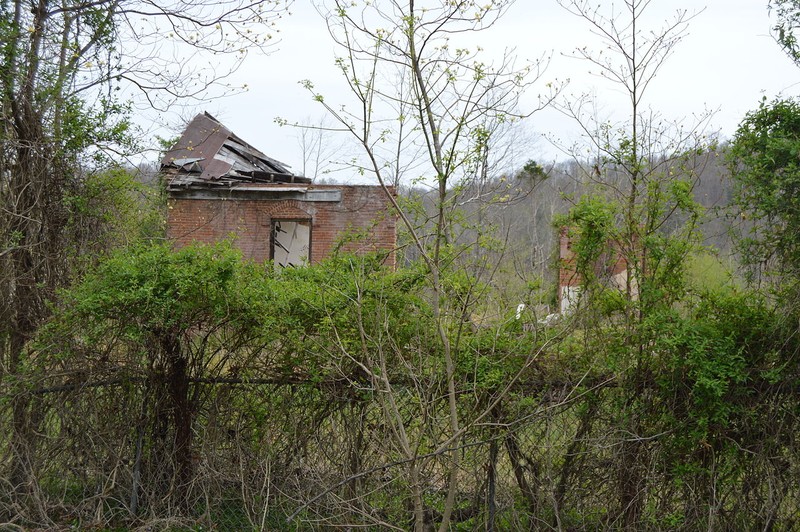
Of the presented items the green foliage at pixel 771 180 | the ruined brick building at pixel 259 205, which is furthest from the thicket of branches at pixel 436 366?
the ruined brick building at pixel 259 205

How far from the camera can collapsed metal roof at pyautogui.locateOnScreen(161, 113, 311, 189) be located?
56.1 ft

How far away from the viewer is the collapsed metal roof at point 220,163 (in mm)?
17109

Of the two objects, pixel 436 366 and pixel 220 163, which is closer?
pixel 436 366

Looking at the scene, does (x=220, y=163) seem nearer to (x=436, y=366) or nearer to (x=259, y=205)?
(x=259, y=205)

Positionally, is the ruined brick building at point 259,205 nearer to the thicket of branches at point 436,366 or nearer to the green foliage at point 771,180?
the thicket of branches at point 436,366

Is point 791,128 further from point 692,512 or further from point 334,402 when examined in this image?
point 334,402

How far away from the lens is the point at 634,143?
209 inches

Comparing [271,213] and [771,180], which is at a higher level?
[271,213]

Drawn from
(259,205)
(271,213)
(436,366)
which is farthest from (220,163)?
(436,366)

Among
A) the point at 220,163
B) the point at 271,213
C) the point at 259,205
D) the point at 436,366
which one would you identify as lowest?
the point at 436,366

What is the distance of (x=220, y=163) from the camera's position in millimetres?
17828

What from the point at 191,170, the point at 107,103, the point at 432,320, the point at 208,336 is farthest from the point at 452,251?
the point at 191,170

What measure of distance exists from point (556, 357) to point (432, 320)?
933 millimetres

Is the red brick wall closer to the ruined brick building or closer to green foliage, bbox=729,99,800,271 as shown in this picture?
the ruined brick building
